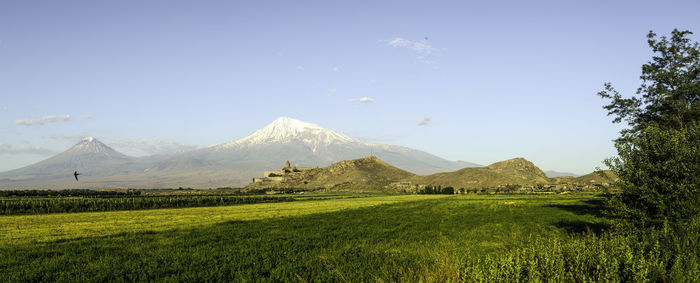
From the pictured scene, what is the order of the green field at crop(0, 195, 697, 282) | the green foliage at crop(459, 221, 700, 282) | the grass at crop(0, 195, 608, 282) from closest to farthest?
the green foliage at crop(459, 221, 700, 282) < the green field at crop(0, 195, 697, 282) < the grass at crop(0, 195, 608, 282)

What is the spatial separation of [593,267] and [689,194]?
39.2 feet

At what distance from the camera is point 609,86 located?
46.6 meters

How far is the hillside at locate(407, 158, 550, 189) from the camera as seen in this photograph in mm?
163250

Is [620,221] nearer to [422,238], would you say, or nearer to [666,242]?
[666,242]

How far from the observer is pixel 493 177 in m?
170

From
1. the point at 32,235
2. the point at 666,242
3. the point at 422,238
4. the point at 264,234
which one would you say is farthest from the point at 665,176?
the point at 32,235

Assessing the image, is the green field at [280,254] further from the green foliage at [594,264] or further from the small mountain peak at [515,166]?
the small mountain peak at [515,166]

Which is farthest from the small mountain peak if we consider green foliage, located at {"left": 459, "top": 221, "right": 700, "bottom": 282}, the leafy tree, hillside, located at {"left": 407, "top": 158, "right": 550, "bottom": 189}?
green foliage, located at {"left": 459, "top": 221, "right": 700, "bottom": 282}

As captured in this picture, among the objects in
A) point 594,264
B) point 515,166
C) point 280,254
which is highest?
point 515,166

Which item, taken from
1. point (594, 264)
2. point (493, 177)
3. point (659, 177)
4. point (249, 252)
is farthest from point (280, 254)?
point (493, 177)

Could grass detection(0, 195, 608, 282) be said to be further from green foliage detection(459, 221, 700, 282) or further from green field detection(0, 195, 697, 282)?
green foliage detection(459, 221, 700, 282)

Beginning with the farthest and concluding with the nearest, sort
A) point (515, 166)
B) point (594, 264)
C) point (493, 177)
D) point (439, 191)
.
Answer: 1. point (515, 166)
2. point (493, 177)
3. point (439, 191)
4. point (594, 264)

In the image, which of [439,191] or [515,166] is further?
[515,166]

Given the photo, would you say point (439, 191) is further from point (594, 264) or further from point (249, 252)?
point (594, 264)
